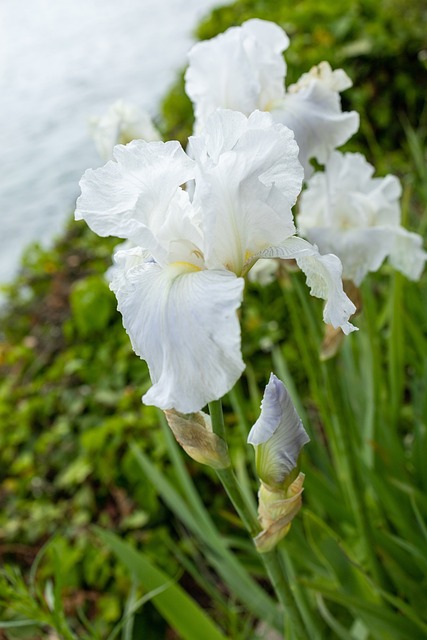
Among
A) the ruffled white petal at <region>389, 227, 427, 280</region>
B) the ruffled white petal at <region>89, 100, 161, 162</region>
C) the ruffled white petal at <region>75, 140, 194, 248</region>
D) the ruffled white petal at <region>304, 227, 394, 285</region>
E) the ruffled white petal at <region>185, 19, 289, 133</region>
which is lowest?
the ruffled white petal at <region>389, 227, 427, 280</region>

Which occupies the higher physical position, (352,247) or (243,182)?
(243,182)

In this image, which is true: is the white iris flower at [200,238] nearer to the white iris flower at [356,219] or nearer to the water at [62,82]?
the white iris flower at [356,219]

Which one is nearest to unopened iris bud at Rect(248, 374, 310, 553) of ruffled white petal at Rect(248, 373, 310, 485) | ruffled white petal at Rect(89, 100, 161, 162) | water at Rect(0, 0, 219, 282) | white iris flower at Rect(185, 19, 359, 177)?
ruffled white petal at Rect(248, 373, 310, 485)

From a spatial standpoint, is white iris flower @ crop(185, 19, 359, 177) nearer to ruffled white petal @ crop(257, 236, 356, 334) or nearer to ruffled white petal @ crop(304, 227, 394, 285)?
ruffled white petal @ crop(304, 227, 394, 285)

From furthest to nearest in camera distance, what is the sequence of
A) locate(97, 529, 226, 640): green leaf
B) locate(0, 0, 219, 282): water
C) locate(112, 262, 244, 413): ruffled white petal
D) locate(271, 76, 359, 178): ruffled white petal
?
1. locate(0, 0, 219, 282): water
2. locate(97, 529, 226, 640): green leaf
3. locate(271, 76, 359, 178): ruffled white petal
4. locate(112, 262, 244, 413): ruffled white petal

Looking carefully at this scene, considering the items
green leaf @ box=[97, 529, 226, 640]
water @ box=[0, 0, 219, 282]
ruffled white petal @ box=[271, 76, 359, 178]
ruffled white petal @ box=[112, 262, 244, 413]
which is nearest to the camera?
ruffled white petal @ box=[112, 262, 244, 413]

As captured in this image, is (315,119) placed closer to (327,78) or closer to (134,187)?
(327,78)

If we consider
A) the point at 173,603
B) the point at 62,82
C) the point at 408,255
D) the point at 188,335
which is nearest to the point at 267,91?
the point at 408,255

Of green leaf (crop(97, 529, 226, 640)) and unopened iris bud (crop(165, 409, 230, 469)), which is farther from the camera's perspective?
green leaf (crop(97, 529, 226, 640))

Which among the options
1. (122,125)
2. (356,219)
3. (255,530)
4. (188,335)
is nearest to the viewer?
(188,335)
